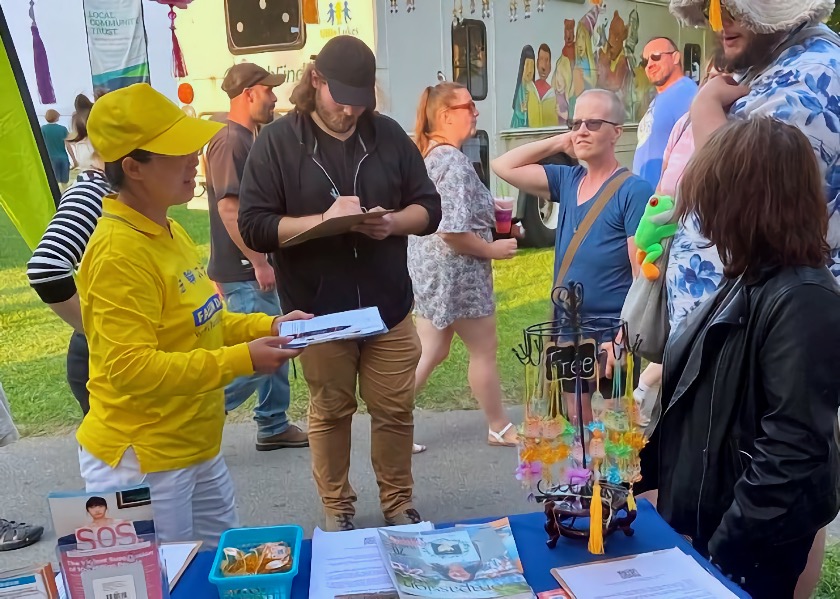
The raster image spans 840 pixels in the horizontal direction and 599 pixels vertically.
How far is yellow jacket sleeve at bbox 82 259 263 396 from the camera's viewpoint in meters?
1.86

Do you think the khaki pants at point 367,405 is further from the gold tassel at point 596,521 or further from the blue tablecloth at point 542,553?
the gold tassel at point 596,521

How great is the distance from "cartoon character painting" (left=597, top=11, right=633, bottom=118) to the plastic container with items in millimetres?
5929

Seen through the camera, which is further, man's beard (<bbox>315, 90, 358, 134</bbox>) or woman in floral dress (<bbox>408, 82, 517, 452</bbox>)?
woman in floral dress (<bbox>408, 82, 517, 452</bbox>)

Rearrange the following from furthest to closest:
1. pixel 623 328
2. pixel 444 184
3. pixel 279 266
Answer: pixel 444 184 < pixel 279 266 < pixel 623 328

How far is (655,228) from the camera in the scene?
9.45 ft

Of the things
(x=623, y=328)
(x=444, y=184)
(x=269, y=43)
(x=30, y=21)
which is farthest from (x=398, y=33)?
(x=623, y=328)

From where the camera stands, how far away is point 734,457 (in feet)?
5.57

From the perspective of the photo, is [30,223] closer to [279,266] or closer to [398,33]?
[279,266]

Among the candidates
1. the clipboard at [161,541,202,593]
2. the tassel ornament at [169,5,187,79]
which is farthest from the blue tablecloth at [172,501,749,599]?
the tassel ornament at [169,5,187,79]

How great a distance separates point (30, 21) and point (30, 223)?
4.26ft

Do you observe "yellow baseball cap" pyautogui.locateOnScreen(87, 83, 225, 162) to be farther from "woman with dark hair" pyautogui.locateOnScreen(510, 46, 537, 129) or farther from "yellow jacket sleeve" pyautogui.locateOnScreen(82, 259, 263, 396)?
"woman with dark hair" pyautogui.locateOnScreen(510, 46, 537, 129)

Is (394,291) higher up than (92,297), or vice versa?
(92,297)

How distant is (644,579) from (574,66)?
582 centimetres

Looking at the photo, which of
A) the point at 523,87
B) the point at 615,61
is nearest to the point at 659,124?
the point at 523,87
